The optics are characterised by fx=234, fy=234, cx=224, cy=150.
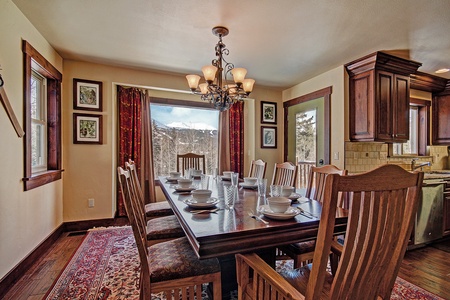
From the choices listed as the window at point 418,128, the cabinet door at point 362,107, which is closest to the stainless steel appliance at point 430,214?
the cabinet door at point 362,107

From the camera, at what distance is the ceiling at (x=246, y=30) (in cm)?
207

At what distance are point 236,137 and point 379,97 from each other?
2425 millimetres

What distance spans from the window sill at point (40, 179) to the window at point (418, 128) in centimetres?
523

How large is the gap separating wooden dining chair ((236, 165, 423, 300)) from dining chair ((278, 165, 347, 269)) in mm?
727

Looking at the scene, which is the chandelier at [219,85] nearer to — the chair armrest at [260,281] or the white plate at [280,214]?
the white plate at [280,214]

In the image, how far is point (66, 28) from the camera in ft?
8.16

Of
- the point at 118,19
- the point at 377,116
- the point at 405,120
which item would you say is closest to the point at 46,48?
the point at 118,19

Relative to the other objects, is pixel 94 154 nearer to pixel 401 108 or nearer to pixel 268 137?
pixel 268 137

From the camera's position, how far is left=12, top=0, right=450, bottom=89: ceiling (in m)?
2.07

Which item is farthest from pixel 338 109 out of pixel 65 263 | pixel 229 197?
pixel 65 263

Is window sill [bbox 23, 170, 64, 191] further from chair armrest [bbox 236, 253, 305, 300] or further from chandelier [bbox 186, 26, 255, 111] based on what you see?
chair armrest [bbox 236, 253, 305, 300]

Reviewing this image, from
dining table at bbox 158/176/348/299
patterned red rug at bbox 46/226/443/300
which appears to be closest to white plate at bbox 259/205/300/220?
dining table at bbox 158/176/348/299

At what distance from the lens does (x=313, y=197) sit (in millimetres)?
2186

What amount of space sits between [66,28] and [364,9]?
2.95 metres
